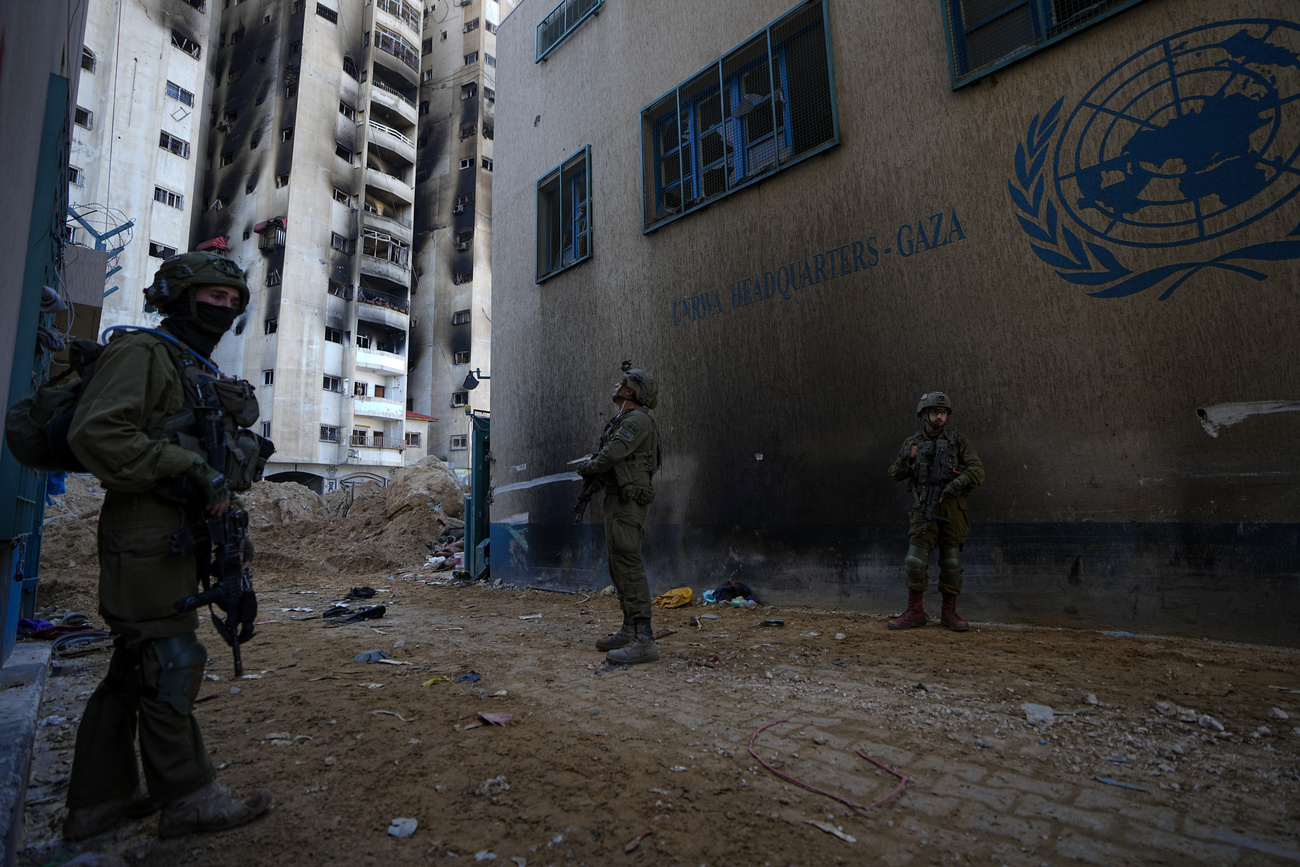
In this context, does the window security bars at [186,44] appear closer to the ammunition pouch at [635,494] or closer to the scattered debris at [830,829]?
the ammunition pouch at [635,494]

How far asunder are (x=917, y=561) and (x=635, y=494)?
7.46 feet

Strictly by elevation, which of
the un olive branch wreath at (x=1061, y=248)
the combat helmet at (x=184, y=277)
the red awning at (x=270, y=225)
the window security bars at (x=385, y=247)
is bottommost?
the combat helmet at (x=184, y=277)

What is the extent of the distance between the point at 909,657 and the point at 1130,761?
5.52ft

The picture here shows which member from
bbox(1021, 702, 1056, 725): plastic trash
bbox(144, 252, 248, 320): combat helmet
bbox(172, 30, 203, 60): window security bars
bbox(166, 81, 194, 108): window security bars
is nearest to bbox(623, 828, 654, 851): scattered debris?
bbox(1021, 702, 1056, 725): plastic trash

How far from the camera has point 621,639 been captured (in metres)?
4.48

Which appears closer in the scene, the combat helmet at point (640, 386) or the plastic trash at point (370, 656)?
the plastic trash at point (370, 656)

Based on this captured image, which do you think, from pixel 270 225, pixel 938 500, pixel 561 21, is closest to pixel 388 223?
pixel 270 225

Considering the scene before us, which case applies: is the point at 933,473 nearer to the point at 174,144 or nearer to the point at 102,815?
the point at 102,815

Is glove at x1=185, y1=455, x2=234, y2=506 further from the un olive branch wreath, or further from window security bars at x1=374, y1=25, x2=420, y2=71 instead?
window security bars at x1=374, y1=25, x2=420, y2=71

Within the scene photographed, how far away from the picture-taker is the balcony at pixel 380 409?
31.9 metres

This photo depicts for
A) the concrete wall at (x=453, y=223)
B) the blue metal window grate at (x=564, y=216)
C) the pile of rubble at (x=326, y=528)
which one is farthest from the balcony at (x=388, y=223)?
the blue metal window grate at (x=564, y=216)

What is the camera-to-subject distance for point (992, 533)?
501 cm

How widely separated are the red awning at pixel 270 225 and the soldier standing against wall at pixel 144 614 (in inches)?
1317

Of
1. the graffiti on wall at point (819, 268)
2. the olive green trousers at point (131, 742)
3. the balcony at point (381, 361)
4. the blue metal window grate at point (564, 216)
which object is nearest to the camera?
the olive green trousers at point (131, 742)
